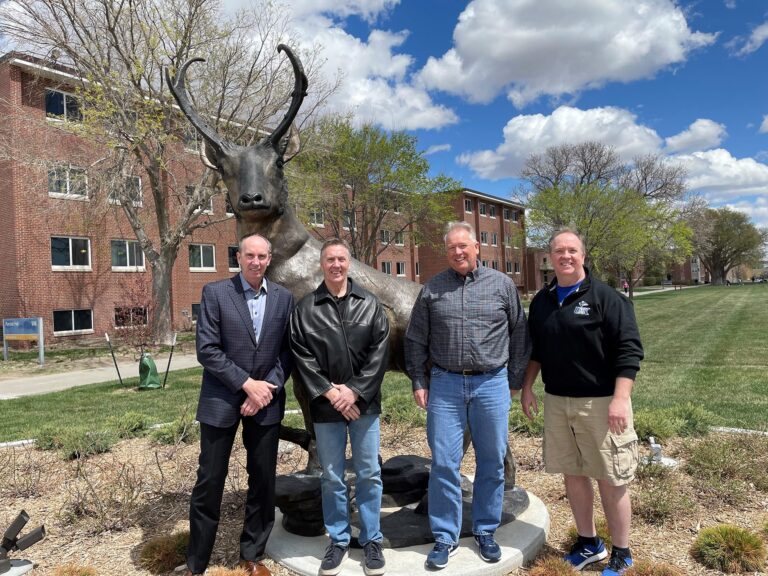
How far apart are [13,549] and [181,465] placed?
1.99 m

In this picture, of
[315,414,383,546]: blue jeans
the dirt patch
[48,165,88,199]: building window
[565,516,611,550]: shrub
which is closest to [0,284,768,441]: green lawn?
the dirt patch

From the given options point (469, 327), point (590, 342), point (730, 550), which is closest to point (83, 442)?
point (469, 327)

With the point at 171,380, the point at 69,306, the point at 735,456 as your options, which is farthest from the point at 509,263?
the point at 735,456

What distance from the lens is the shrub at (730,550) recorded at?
3.55 meters

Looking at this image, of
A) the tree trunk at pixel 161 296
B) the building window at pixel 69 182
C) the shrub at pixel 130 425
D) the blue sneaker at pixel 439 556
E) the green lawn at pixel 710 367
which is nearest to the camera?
the blue sneaker at pixel 439 556

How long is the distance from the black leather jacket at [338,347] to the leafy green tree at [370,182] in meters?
22.7

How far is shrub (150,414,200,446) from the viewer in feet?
21.7

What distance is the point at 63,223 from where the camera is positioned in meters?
21.3

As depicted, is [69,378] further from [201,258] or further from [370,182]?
[370,182]

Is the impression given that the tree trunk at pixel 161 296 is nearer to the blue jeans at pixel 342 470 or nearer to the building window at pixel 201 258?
the building window at pixel 201 258

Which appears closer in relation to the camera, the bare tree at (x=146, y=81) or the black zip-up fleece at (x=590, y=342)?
the black zip-up fleece at (x=590, y=342)

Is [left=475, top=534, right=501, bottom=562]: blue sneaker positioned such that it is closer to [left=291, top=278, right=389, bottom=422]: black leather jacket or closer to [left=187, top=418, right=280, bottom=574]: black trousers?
[left=291, top=278, right=389, bottom=422]: black leather jacket

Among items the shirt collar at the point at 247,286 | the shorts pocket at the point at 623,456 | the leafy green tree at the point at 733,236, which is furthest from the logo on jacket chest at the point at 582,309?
the leafy green tree at the point at 733,236

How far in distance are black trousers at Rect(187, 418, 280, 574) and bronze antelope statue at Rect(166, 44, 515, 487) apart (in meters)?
0.52
